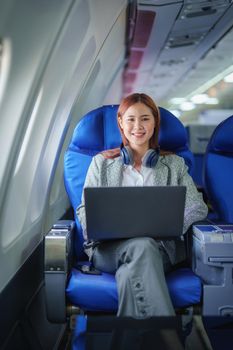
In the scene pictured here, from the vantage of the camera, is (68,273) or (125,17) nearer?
(68,273)

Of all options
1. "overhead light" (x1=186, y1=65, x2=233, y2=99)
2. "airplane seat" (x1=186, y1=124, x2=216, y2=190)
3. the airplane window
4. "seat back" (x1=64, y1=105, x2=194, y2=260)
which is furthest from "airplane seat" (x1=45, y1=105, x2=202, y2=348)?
"overhead light" (x1=186, y1=65, x2=233, y2=99)

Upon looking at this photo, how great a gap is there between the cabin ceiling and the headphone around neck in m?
1.48

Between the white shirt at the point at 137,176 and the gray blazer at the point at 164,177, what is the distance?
0.03m

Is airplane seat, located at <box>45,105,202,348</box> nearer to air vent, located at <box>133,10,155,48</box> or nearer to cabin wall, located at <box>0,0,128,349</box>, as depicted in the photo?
cabin wall, located at <box>0,0,128,349</box>

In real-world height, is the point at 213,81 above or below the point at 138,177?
above

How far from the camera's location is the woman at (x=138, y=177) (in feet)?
6.73

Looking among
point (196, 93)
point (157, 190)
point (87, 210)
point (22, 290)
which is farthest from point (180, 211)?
point (196, 93)

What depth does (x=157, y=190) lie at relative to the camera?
6.51 ft

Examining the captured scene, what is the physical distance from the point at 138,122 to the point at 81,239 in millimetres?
805

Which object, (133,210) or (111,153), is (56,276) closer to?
(133,210)

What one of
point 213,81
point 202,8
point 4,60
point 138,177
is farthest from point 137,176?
point 213,81

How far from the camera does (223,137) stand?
108 inches

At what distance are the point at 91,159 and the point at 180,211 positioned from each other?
0.85 meters

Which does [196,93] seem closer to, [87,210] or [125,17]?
[125,17]
